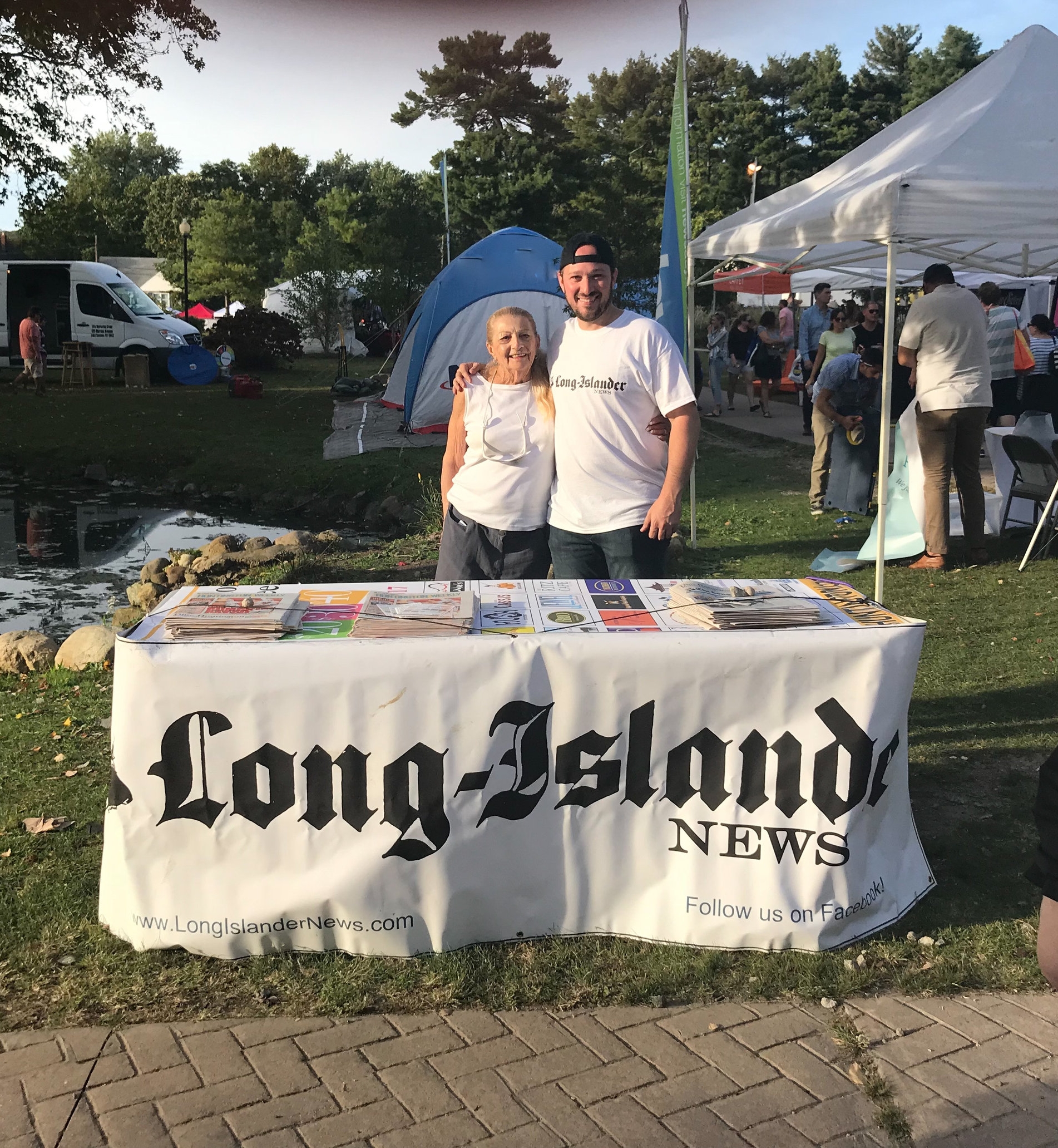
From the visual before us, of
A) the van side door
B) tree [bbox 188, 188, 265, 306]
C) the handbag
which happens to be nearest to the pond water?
the handbag

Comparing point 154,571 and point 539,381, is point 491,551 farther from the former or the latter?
point 154,571

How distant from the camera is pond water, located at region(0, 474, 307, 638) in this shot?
31.4 feet

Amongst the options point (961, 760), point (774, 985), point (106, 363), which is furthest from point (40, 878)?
point (106, 363)

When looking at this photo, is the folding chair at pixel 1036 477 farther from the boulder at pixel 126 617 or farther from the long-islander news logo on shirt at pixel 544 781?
the boulder at pixel 126 617

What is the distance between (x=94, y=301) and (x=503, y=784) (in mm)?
25974

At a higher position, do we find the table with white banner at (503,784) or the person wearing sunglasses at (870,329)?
the person wearing sunglasses at (870,329)

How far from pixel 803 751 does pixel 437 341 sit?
14.2 meters

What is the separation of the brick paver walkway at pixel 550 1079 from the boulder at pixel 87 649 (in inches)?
158

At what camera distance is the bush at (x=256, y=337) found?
28.5m

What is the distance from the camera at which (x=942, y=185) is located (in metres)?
5.82

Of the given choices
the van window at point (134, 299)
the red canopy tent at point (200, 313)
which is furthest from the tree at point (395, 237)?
the red canopy tent at point (200, 313)

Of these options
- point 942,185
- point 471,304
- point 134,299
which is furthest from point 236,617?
point 134,299

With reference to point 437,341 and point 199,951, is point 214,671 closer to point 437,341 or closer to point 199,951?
point 199,951

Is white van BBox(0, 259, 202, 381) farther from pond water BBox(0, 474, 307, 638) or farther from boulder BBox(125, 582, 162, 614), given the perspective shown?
boulder BBox(125, 582, 162, 614)
